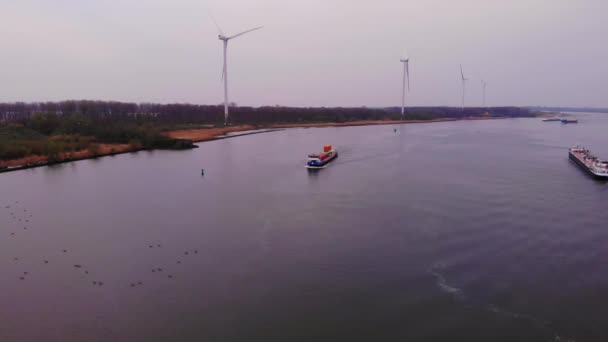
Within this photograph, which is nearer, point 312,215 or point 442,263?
point 442,263

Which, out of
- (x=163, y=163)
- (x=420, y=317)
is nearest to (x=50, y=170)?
(x=163, y=163)

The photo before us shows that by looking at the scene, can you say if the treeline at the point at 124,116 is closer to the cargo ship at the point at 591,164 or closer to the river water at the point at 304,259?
the river water at the point at 304,259

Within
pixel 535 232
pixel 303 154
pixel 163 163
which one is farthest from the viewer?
pixel 303 154

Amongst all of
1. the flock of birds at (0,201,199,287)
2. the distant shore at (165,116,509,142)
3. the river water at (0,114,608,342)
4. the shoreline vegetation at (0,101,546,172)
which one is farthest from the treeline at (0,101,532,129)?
the flock of birds at (0,201,199,287)

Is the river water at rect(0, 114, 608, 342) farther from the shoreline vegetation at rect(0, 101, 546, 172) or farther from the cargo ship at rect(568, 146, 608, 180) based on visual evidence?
the shoreline vegetation at rect(0, 101, 546, 172)

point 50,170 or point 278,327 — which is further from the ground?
point 50,170

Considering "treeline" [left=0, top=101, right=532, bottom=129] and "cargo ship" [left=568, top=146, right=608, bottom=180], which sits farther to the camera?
"treeline" [left=0, top=101, right=532, bottom=129]

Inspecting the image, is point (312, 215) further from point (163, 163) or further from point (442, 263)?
point (163, 163)
